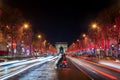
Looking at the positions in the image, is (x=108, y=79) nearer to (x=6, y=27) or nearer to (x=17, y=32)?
(x=6, y=27)

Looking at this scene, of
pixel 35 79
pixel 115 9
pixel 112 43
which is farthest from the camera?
pixel 112 43

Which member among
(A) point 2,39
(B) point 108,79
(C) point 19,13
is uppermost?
(C) point 19,13

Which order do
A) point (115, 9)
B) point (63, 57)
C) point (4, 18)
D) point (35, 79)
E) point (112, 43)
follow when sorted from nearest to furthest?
point (35, 79)
point (63, 57)
point (4, 18)
point (115, 9)
point (112, 43)

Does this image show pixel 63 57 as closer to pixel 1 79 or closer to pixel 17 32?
pixel 1 79

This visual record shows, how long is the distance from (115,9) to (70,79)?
6473 centimetres

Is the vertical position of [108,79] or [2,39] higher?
[2,39]

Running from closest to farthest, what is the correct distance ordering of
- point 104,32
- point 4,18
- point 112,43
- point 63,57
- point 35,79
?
point 35,79, point 63,57, point 4,18, point 104,32, point 112,43

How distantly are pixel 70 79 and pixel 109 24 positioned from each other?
6622 cm

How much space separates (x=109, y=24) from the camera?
92.9 m

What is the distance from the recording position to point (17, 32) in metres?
94.3

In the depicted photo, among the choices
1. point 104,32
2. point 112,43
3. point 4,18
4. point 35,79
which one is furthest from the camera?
point 112,43

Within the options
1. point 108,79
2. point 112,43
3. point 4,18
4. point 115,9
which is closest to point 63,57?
point 108,79

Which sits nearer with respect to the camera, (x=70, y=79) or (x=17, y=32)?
(x=70, y=79)

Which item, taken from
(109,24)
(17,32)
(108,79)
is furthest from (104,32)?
(108,79)
